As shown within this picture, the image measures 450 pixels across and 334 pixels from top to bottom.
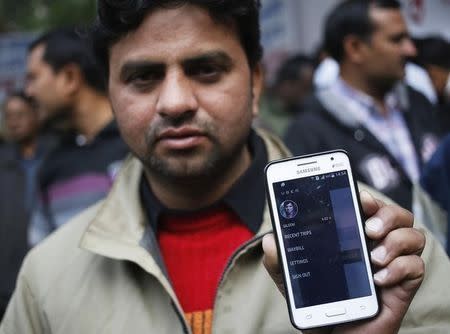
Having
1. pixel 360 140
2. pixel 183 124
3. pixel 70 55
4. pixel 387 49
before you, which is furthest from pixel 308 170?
pixel 70 55

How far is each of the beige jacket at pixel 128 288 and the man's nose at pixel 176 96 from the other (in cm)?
36

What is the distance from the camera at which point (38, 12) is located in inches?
963

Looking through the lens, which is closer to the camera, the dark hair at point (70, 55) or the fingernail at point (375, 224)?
the fingernail at point (375, 224)

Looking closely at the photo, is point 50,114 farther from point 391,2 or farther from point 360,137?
point 391,2

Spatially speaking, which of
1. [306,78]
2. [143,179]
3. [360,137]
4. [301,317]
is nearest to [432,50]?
[360,137]

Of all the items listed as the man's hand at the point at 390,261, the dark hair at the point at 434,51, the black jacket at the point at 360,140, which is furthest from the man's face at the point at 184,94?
the dark hair at the point at 434,51

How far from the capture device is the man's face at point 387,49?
4.50m

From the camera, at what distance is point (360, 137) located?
3.98 meters

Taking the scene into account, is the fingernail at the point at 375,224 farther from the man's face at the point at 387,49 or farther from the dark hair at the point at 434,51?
the dark hair at the point at 434,51

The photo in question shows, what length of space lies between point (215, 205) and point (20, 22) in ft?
76.0

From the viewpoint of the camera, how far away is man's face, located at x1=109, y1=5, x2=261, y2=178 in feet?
6.97

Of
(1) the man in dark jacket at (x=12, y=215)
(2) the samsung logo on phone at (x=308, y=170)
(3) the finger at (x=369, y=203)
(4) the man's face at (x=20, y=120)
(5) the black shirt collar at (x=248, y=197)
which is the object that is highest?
(2) the samsung logo on phone at (x=308, y=170)

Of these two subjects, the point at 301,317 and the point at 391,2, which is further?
the point at 391,2

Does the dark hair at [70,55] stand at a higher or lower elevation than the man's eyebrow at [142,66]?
lower
